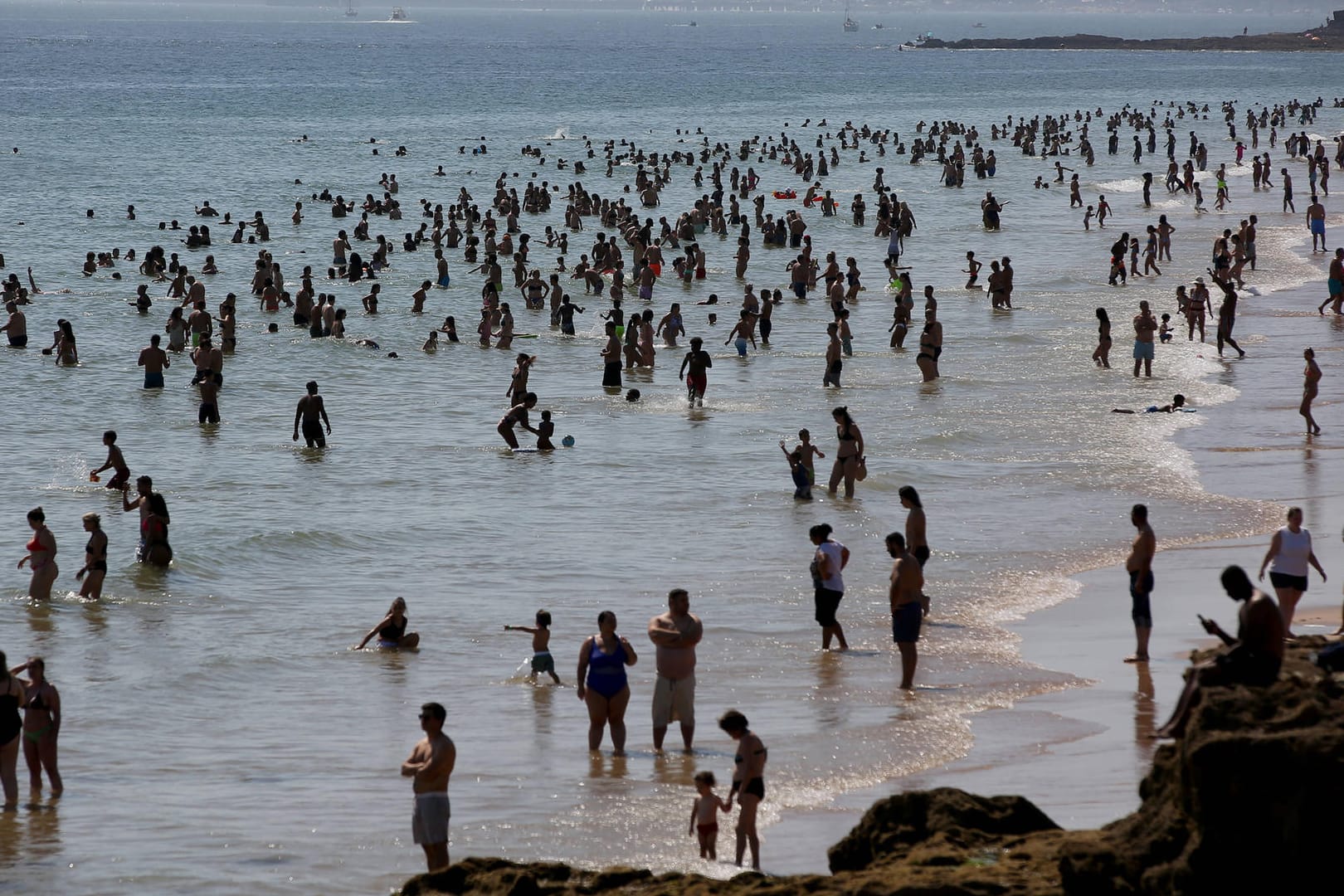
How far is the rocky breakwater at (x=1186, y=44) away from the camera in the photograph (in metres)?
156

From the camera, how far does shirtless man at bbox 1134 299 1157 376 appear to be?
25.8m

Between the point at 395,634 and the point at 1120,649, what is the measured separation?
6101mm

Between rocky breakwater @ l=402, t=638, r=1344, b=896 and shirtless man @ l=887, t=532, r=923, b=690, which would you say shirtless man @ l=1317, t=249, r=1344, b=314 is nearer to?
shirtless man @ l=887, t=532, r=923, b=690

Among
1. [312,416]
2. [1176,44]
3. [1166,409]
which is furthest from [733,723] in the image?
[1176,44]

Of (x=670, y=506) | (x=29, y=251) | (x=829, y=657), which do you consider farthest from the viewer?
(x=29, y=251)

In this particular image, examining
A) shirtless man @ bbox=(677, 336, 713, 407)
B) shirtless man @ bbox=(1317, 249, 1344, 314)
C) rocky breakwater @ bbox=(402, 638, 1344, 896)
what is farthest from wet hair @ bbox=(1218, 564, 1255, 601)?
shirtless man @ bbox=(1317, 249, 1344, 314)

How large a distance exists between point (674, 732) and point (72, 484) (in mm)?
12774

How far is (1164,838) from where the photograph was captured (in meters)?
6.54

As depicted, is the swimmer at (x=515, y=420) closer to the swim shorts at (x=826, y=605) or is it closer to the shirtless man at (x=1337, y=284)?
the swim shorts at (x=826, y=605)

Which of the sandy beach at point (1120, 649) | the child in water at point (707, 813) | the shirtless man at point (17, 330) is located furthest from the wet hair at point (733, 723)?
the shirtless man at point (17, 330)

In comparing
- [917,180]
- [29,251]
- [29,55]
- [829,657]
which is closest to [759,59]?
[29,55]

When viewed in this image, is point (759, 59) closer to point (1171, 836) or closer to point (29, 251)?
point (29, 251)

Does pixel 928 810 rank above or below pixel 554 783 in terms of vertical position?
above

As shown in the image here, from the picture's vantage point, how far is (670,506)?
1962 centimetres
